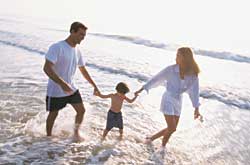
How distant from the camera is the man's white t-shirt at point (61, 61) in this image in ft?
18.4

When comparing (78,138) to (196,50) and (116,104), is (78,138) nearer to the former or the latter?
(116,104)

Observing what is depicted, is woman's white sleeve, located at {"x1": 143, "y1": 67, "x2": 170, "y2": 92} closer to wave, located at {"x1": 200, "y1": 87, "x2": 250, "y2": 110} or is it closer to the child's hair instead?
the child's hair

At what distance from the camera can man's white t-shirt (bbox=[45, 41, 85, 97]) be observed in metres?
5.61

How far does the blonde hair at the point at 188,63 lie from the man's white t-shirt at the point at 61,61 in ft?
5.62

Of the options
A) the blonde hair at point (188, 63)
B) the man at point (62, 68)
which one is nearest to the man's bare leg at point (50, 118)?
the man at point (62, 68)

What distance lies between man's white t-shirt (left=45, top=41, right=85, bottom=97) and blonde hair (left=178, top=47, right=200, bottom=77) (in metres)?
1.71

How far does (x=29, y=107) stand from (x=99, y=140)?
8.05ft

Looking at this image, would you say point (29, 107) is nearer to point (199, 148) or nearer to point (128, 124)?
point (128, 124)

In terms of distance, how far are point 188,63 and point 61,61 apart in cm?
203

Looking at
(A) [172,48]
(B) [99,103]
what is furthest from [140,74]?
(A) [172,48]

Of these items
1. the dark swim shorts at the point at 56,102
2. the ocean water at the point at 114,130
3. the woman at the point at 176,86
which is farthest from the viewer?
the woman at the point at 176,86

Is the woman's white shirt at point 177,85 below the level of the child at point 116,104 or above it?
above

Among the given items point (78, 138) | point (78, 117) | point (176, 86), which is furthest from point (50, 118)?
point (176, 86)

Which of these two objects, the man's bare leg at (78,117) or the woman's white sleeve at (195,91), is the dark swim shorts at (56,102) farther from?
the woman's white sleeve at (195,91)
